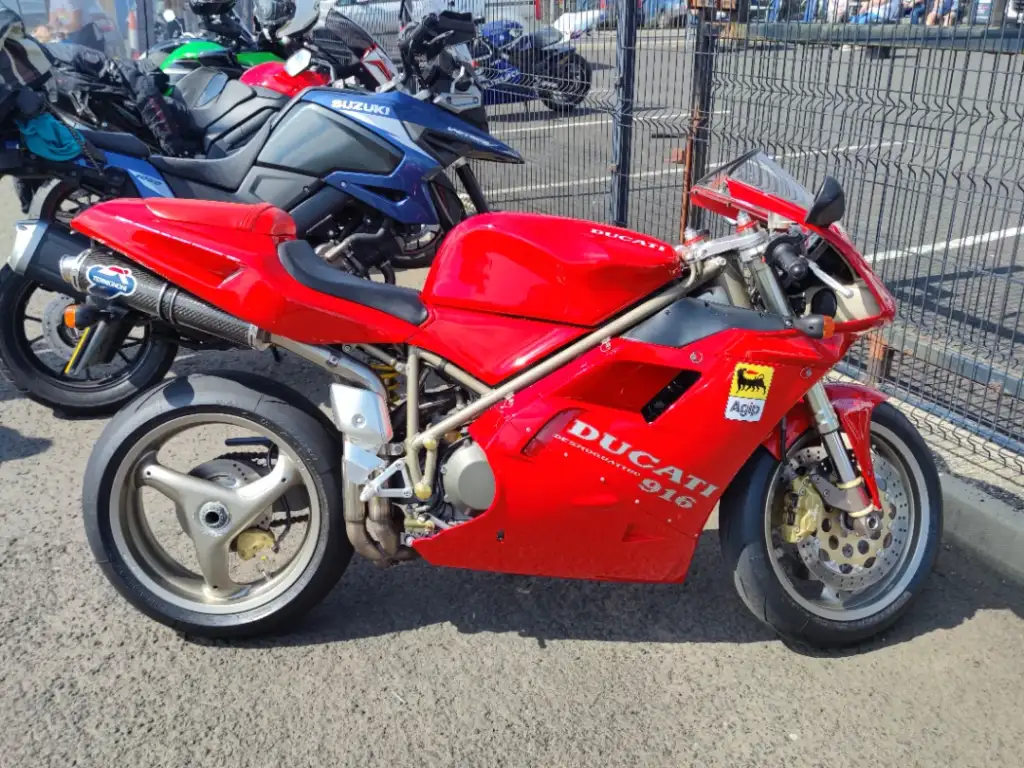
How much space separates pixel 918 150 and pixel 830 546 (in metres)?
2.06

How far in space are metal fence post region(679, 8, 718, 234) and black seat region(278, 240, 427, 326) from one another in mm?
2759

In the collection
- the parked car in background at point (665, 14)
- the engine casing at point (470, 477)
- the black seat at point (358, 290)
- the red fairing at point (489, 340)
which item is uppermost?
the parked car in background at point (665, 14)

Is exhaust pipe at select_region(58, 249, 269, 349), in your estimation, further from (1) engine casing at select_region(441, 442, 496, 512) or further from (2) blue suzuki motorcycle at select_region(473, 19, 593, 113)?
(2) blue suzuki motorcycle at select_region(473, 19, 593, 113)

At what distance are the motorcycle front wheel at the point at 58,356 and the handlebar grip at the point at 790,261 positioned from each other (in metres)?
2.99

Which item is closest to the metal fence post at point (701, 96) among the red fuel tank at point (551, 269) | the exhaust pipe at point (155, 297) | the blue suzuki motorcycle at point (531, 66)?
the blue suzuki motorcycle at point (531, 66)

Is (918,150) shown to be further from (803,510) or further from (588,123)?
(588,123)

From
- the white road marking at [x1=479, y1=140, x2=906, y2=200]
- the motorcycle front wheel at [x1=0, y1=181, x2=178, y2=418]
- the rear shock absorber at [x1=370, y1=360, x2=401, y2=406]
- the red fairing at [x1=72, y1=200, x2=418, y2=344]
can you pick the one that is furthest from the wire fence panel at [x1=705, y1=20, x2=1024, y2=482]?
the motorcycle front wheel at [x1=0, y1=181, x2=178, y2=418]

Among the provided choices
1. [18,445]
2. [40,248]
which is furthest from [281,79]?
[40,248]

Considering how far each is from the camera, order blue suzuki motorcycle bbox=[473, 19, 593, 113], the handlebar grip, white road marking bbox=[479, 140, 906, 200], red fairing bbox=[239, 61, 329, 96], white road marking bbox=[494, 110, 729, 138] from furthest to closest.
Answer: blue suzuki motorcycle bbox=[473, 19, 593, 113] < red fairing bbox=[239, 61, 329, 96] < white road marking bbox=[494, 110, 729, 138] < white road marking bbox=[479, 140, 906, 200] < the handlebar grip

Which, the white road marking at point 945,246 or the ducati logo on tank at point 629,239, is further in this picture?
the white road marking at point 945,246

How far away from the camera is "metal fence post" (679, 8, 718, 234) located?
16.3 feet

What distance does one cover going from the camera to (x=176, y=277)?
259 cm

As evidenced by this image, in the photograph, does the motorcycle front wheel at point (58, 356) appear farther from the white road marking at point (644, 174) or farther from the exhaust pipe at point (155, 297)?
the white road marking at point (644, 174)

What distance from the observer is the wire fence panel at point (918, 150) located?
381cm
